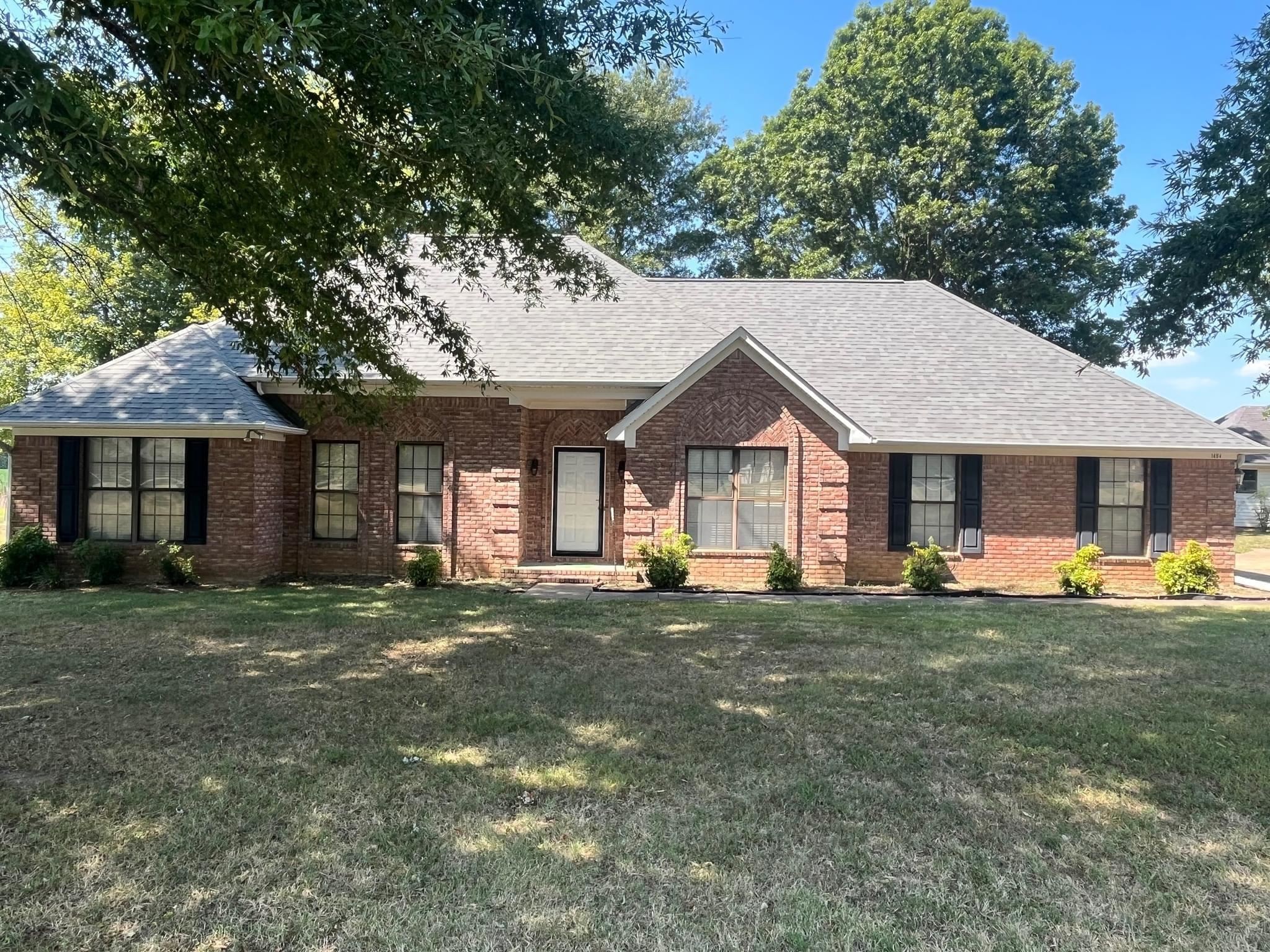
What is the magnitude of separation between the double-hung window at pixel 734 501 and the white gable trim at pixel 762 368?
1082 millimetres

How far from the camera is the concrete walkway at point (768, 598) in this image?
38.3 feet

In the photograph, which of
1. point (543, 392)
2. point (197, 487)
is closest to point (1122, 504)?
point (543, 392)

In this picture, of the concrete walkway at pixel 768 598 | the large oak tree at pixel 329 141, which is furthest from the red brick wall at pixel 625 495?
the large oak tree at pixel 329 141

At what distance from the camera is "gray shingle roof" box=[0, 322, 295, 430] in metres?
12.6

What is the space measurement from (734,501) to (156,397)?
1015 centimetres

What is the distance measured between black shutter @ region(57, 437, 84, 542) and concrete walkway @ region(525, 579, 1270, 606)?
7.87 meters

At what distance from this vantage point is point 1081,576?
41.5ft

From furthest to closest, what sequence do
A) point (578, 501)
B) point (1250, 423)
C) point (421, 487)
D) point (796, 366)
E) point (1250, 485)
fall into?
point (1250, 423) → point (1250, 485) → point (796, 366) → point (578, 501) → point (421, 487)

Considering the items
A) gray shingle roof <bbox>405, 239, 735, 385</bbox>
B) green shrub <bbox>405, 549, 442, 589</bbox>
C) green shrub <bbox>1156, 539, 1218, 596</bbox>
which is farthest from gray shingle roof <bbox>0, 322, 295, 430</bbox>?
green shrub <bbox>1156, 539, 1218, 596</bbox>

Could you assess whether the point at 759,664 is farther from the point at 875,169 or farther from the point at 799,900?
the point at 875,169

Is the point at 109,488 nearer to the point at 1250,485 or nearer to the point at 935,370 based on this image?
the point at 935,370

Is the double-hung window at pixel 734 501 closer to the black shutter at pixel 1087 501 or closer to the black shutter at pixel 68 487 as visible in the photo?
the black shutter at pixel 1087 501

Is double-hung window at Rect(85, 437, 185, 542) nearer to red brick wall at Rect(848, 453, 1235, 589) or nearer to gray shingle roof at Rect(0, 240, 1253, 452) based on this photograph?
gray shingle roof at Rect(0, 240, 1253, 452)

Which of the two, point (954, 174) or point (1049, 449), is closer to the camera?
point (1049, 449)
